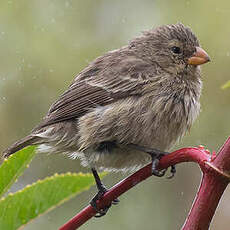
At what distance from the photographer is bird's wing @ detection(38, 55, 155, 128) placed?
3.61m

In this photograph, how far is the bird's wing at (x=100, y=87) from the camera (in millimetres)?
3607

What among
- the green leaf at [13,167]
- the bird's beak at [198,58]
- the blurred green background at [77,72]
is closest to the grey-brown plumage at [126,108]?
the bird's beak at [198,58]

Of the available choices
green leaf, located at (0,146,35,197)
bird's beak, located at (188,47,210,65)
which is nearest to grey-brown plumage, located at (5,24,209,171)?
bird's beak, located at (188,47,210,65)

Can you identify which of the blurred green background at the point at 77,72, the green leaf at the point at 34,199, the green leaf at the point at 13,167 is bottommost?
the blurred green background at the point at 77,72

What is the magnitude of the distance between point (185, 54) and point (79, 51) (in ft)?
6.46

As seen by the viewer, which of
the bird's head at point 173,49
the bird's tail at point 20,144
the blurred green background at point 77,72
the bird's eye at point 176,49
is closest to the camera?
the bird's tail at point 20,144

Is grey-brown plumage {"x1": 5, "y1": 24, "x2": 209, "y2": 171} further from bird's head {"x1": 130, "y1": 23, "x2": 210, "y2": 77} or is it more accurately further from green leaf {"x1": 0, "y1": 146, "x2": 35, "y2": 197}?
green leaf {"x1": 0, "y1": 146, "x2": 35, "y2": 197}

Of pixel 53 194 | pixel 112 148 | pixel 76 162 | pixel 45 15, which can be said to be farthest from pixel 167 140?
pixel 45 15

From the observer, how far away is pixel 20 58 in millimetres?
5598

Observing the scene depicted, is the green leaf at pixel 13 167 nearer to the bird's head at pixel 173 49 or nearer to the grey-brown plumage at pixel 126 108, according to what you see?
the grey-brown plumage at pixel 126 108

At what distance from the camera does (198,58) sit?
3.72 m

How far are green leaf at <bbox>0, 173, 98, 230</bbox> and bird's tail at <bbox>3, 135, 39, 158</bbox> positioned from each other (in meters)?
1.66

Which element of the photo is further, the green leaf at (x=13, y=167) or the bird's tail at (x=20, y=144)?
the bird's tail at (x=20, y=144)

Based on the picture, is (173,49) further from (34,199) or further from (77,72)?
(34,199)
